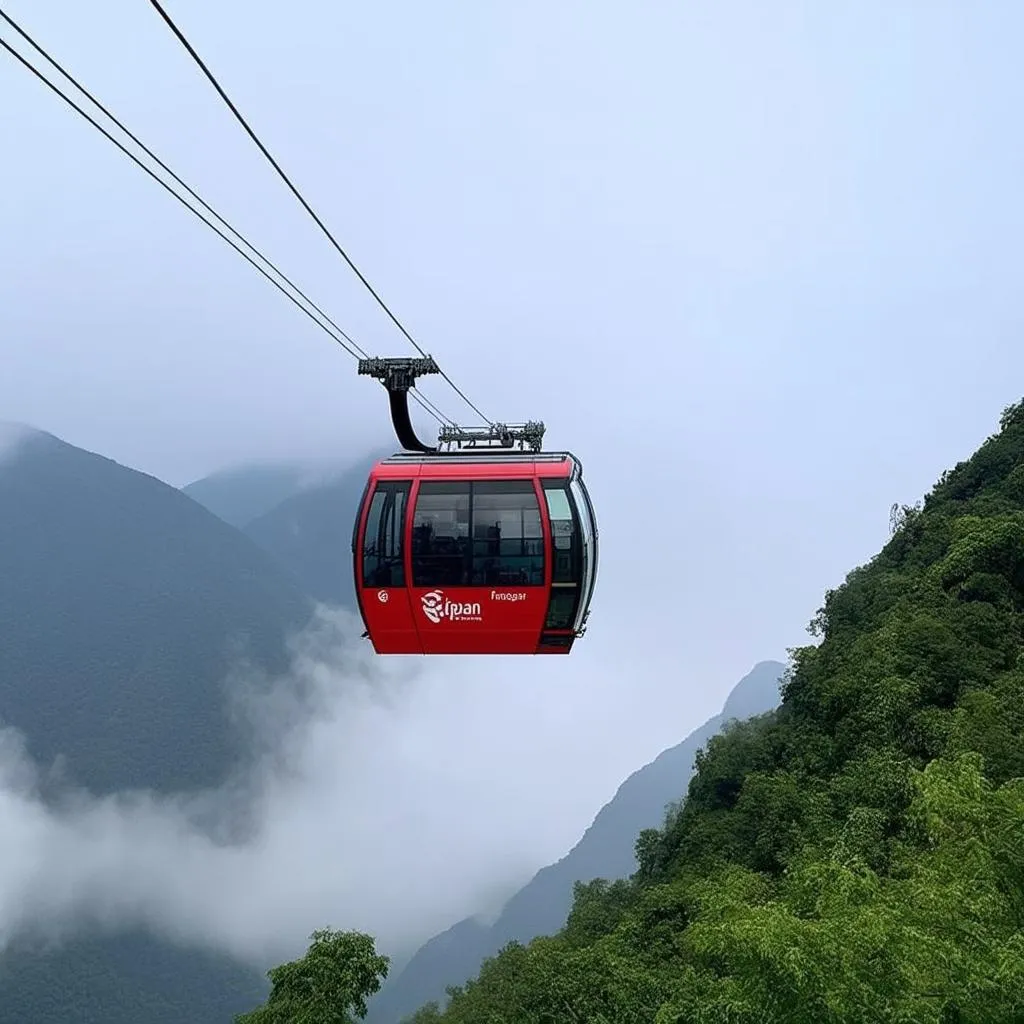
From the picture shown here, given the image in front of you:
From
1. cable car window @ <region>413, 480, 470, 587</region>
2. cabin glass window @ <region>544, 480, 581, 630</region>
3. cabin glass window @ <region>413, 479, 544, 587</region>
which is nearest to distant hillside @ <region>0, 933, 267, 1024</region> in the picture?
cable car window @ <region>413, 480, 470, 587</region>

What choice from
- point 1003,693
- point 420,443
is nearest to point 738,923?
point 420,443

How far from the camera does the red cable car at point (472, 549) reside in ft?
33.1

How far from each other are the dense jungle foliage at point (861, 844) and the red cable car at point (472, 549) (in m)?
4.05

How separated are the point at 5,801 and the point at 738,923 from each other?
185852mm

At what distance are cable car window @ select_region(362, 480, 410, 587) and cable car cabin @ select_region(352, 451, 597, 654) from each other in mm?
12

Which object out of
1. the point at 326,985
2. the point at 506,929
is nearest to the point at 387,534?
the point at 326,985

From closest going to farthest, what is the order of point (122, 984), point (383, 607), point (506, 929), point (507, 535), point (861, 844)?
point (507, 535), point (383, 607), point (861, 844), point (122, 984), point (506, 929)

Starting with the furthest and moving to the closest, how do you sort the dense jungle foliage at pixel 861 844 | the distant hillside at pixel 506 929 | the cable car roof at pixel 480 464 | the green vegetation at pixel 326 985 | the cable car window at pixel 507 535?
the distant hillside at pixel 506 929 → the green vegetation at pixel 326 985 → the cable car roof at pixel 480 464 → the cable car window at pixel 507 535 → the dense jungle foliage at pixel 861 844

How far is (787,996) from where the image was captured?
23.9 feet

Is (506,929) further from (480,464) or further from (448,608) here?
(480,464)

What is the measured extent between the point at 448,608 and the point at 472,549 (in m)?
0.80

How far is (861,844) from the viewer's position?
52.5 feet

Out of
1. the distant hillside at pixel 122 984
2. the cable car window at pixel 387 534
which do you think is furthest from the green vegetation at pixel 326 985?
the distant hillside at pixel 122 984

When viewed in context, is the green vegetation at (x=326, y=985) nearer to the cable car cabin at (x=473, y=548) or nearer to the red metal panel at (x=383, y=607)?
the red metal panel at (x=383, y=607)
